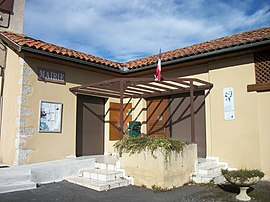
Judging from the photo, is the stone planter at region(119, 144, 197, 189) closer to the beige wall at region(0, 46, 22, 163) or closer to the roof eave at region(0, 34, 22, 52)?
the beige wall at region(0, 46, 22, 163)

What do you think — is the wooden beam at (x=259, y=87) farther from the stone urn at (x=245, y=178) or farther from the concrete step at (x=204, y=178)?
the stone urn at (x=245, y=178)

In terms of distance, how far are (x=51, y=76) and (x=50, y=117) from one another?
1293 mm

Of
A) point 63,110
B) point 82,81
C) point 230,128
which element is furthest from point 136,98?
point 230,128

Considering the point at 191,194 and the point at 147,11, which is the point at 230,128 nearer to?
the point at 191,194

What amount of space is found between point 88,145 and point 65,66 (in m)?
2.96

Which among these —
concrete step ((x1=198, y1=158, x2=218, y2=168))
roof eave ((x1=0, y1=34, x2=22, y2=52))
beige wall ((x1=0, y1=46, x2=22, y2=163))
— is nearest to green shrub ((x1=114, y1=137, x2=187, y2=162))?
concrete step ((x1=198, y1=158, x2=218, y2=168))

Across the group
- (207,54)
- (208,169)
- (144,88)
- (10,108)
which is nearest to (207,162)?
(208,169)

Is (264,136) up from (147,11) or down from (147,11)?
down

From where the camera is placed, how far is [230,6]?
26.9ft

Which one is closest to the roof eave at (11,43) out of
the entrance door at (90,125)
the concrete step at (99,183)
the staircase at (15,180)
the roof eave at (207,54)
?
the entrance door at (90,125)

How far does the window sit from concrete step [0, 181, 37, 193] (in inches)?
248

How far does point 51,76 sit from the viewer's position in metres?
8.14

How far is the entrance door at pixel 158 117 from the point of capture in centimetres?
969

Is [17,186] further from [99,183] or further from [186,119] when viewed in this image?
[186,119]
